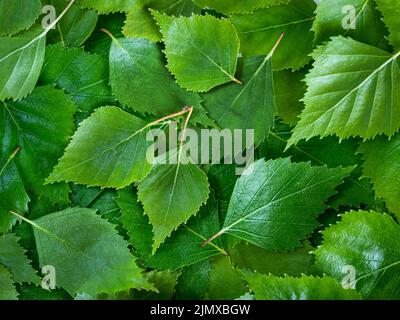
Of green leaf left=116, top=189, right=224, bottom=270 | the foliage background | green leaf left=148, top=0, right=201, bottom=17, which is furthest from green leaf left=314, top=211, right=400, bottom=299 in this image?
green leaf left=148, top=0, right=201, bottom=17

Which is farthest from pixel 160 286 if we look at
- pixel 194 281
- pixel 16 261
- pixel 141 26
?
pixel 141 26

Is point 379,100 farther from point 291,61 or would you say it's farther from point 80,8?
point 80,8

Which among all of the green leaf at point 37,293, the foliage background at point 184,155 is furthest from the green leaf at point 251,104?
the green leaf at point 37,293

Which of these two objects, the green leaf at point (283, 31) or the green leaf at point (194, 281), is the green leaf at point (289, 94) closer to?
the green leaf at point (283, 31)

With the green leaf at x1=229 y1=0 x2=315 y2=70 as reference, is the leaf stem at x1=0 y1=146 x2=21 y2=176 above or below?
below

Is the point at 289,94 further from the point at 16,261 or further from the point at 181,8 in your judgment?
the point at 16,261

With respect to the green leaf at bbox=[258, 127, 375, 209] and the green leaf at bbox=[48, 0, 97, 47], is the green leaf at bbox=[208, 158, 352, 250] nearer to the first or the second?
the green leaf at bbox=[258, 127, 375, 209]

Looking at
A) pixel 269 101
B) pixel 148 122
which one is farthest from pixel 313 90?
pixel 148 122
